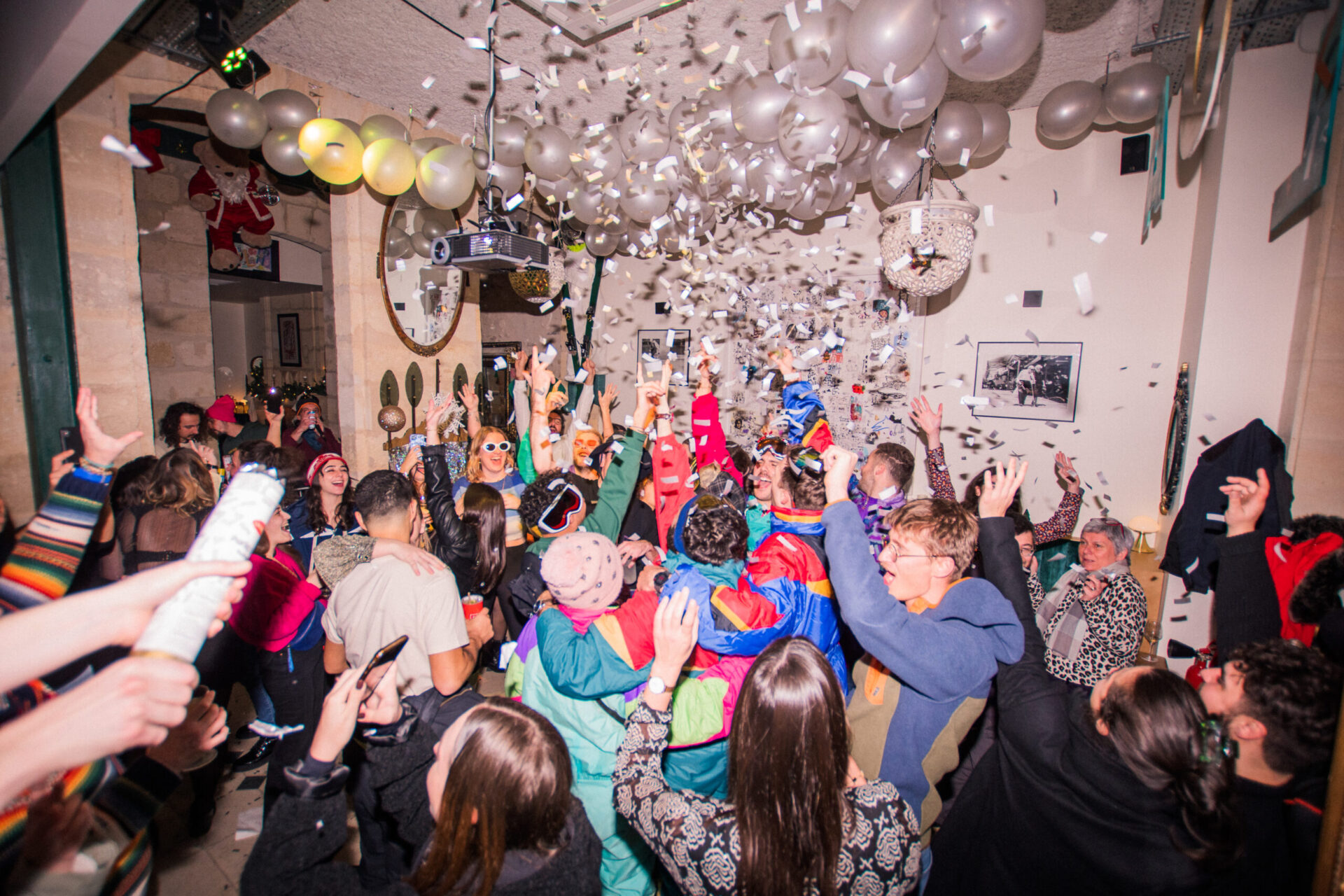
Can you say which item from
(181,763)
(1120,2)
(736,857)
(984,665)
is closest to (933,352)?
(1120,2)

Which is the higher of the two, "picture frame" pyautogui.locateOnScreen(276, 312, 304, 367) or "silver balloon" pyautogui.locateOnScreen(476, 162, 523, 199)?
"silver balloon" pyautogui.locateOnScreen(476, 162, 523, 199)

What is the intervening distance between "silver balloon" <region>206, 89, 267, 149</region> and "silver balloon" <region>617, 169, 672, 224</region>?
6.82 ft

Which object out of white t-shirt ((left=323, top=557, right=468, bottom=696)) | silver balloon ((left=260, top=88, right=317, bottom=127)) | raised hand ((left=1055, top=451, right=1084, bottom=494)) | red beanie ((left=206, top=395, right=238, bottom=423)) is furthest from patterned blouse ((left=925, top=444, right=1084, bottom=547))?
red beanie ((left=206, top=395, right=238, bottom=423))

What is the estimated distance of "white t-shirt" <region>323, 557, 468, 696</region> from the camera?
5.46 feet

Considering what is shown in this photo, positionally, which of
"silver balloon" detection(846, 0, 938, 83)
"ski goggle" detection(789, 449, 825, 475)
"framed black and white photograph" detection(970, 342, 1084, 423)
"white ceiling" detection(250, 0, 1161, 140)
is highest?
"white ceiling" detection(250, 0, 1161, 140)

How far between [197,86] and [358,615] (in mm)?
3519

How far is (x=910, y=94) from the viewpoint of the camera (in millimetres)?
2395

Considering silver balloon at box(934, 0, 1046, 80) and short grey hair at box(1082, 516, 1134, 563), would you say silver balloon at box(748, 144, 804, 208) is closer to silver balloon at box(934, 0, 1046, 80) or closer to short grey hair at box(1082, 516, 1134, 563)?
silver balloon at box(934, 0, 1046, 80)

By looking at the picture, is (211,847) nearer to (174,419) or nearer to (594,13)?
(174,419)

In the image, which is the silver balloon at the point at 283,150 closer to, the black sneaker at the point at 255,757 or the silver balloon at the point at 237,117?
→ the silver balloon at the point at 237,117

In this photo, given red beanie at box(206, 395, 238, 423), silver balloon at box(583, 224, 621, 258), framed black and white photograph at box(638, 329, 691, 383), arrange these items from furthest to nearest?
framed black and white photograph at box(638, 329, 691, 383) → silver balloon at box(583, 224, 621, 258) → red beanie at box(206, 395, 238, 423)

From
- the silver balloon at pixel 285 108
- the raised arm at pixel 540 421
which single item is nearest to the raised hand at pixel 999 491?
the raised arm at pixel 540 421

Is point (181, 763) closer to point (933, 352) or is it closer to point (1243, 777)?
point (1243, 777)

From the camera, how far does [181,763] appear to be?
1.11m
